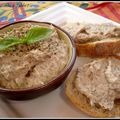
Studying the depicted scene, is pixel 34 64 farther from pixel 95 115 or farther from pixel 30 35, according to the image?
pixel 95 115

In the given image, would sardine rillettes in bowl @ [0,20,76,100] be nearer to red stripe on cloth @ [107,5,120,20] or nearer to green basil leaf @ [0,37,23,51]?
green basil leaf @ [0,37,23,51]

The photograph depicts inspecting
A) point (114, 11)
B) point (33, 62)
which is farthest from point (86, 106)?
point (114, 11)

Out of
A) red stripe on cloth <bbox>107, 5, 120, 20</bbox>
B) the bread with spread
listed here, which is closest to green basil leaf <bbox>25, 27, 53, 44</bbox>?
the bread with spread

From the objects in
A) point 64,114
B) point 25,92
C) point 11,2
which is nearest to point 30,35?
point 25,92

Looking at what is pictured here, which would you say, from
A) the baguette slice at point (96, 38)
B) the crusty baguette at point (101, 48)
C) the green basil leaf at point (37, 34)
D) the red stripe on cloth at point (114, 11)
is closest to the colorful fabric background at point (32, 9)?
the red stripe on cloth at point (114, 11)

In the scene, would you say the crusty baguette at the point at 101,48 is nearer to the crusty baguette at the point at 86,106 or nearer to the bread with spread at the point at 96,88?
the bread with spread at the point at 96,88

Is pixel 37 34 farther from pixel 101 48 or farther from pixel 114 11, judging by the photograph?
pixel 114 11
